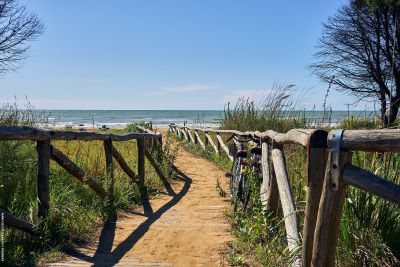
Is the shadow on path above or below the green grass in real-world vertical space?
below

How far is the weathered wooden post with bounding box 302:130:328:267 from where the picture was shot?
9.36ft

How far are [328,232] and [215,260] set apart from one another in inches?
78.7

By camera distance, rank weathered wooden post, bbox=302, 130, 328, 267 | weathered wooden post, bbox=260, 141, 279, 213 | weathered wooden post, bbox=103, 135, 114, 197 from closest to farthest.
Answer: weathered wooden post, bbox=302, 130, 328, 267 → weathered wooden post, bbox=260, 141, 279, 213 → weathered wooden post, bbox=103, 135, 114, 197

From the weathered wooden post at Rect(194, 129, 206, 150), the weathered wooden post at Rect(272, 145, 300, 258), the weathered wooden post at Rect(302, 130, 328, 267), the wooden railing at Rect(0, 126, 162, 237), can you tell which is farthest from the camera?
the weathered wooden post at Rect(194, 129, 206, 150)

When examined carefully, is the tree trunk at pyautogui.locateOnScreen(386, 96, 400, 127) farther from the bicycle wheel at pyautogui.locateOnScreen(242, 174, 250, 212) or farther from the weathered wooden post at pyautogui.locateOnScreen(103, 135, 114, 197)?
the weathered wooden post at pyautogui.locateOnScreen(103, 135, 114, 197)

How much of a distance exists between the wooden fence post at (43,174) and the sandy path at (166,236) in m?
0.57

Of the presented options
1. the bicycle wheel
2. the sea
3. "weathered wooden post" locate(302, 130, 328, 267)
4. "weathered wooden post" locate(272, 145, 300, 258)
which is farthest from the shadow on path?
the sea

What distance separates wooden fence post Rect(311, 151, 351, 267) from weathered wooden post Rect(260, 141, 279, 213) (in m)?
1.87

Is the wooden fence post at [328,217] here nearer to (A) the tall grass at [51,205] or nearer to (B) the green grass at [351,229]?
(B) the green grass at [351,229]

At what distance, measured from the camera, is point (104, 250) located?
15.6ft

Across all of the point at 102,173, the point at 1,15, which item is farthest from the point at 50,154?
the point at 1,15

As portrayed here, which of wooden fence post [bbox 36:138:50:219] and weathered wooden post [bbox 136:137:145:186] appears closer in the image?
wooden fence post [bbox 36:138:50:219]

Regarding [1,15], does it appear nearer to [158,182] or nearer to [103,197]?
[158,182]

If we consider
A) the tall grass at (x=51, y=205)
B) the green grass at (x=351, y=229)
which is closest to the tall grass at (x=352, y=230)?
the green grass at (x=351, y=229)
